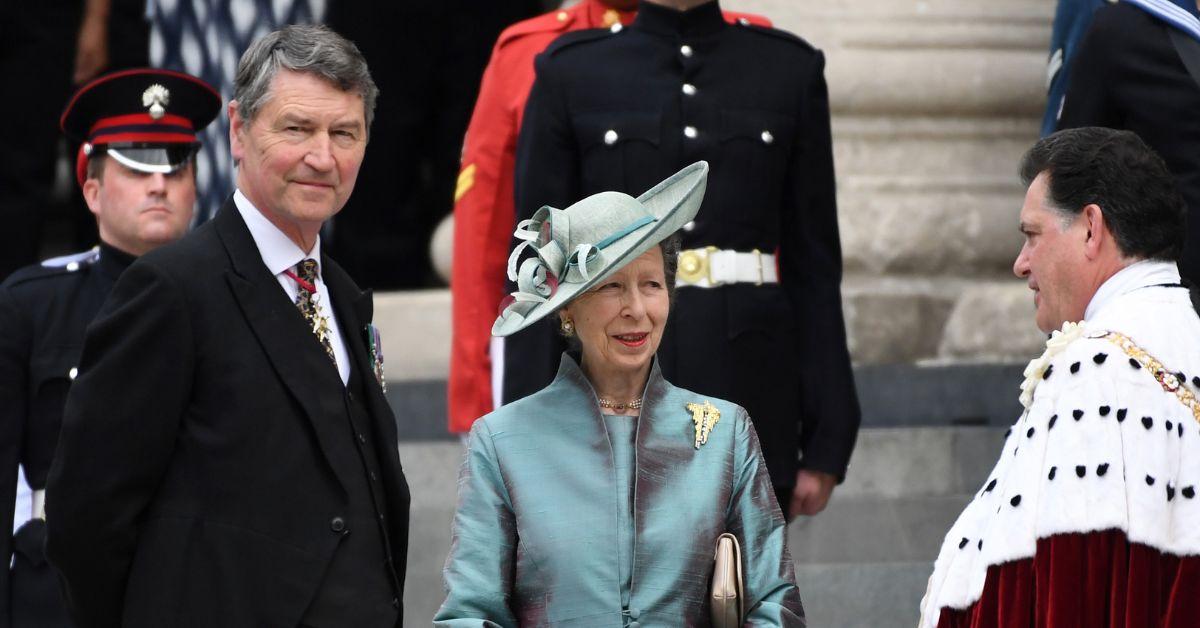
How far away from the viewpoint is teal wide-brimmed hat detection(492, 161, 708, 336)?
3.67 meters

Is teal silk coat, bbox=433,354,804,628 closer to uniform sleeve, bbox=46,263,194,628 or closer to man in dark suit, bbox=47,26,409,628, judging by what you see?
man in dark suit, bbox=47,26,409,628

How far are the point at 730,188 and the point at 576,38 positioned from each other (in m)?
0.52

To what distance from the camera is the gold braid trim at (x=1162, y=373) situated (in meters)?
3.81

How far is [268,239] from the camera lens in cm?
389

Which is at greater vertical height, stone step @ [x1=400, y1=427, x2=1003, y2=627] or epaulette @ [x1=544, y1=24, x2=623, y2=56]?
epaulette @ [x1=544, y1=24, x2=623, y2=56]

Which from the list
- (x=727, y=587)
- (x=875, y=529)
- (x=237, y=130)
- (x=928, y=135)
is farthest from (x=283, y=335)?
(x=928, y=135)

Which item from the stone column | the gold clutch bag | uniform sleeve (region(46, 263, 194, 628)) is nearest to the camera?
the gold clutch bag

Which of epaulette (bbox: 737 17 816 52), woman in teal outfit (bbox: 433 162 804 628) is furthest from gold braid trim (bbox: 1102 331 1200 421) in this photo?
epaulette (bbox: 737 17 816 52)

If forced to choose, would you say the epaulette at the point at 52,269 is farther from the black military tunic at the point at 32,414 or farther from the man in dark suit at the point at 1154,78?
the man in dark suit at the point at 1154,78

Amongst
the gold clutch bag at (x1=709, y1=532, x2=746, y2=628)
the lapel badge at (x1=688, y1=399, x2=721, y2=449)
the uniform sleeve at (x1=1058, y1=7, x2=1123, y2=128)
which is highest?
the uniform sleeve at (x1=1058, y1=7, x2=1123, y2=128)

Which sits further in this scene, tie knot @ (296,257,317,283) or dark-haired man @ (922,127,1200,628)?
tie knot @ (296,257,317,283)

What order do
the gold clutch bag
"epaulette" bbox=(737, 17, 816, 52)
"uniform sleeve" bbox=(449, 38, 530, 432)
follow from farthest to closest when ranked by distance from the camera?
"uniform sleeve" bbox=(449, 38, 530, 432)
"epaulette" bbox=(737, 17, 816, 52)
the gold clutch bag

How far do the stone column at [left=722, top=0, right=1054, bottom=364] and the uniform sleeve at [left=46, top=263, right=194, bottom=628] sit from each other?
3473 millimetres

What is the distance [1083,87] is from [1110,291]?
121 centimetres
